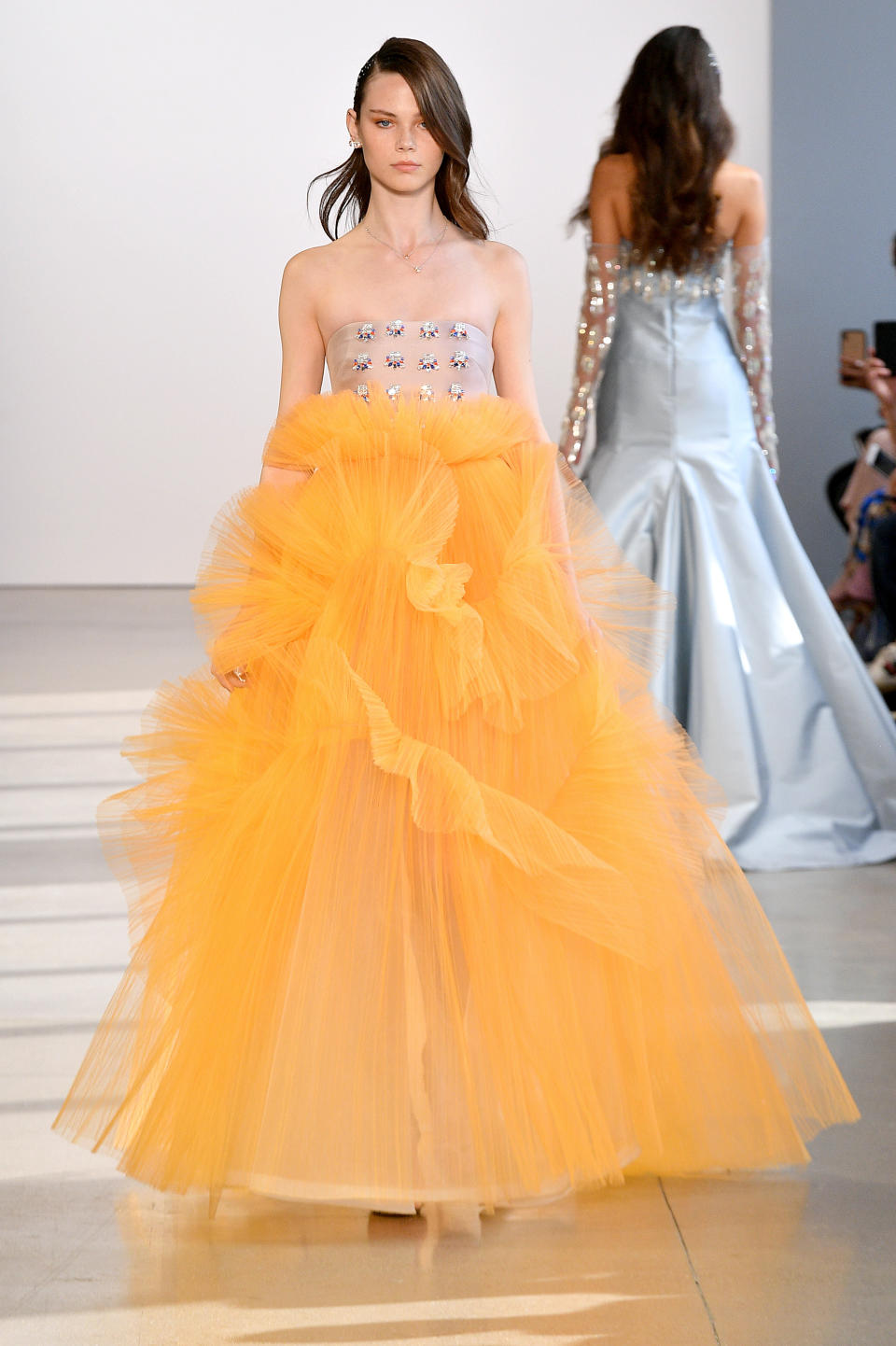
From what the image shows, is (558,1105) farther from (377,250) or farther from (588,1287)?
(377,250)

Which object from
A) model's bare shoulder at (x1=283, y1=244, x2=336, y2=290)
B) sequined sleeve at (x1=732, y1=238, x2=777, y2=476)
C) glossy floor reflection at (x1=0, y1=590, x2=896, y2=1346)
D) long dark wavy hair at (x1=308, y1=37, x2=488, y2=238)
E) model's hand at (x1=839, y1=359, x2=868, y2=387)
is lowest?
glossy floor reflection at (x1=0, y1=590, x2=896, y2=1346)

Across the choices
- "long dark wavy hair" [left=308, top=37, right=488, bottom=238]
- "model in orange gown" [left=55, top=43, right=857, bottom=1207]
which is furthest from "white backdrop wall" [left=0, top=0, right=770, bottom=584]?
"model in orange gown" [left=55, top=43, right=857, bottom=1207]

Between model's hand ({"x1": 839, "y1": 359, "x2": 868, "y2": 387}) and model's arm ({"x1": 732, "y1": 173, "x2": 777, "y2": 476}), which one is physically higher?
model's arm ({"x1": 732, "y1": 173, "x2": 777, "y2": 476})

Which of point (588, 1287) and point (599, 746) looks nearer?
point (588, 1287)

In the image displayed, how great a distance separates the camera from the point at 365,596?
1.57 metres

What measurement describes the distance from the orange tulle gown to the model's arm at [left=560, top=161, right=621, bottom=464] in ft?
4.83

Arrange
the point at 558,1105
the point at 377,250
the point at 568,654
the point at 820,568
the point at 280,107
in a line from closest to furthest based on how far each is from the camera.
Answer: the point at 558,1105 → the point at 568,654 → the point at 377,250 → the point at 820,568 → the point at 280,107

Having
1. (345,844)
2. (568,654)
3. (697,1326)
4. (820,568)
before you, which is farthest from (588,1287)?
(820,568)

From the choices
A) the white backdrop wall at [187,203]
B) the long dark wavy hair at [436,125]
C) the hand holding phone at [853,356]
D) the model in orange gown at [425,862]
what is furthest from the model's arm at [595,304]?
the white backdrop wall at [187,203]

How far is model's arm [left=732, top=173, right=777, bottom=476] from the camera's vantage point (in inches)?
120

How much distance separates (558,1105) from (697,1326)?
9.1 inches

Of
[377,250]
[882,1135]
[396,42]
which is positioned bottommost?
[882,1135]

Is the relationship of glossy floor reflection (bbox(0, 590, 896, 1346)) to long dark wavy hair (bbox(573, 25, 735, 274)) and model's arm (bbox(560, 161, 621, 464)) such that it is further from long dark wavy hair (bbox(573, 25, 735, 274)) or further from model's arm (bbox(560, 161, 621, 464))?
long dark wavy hair (bbox(573, 25, 735, 274))

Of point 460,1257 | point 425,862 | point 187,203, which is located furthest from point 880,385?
point 187,203
